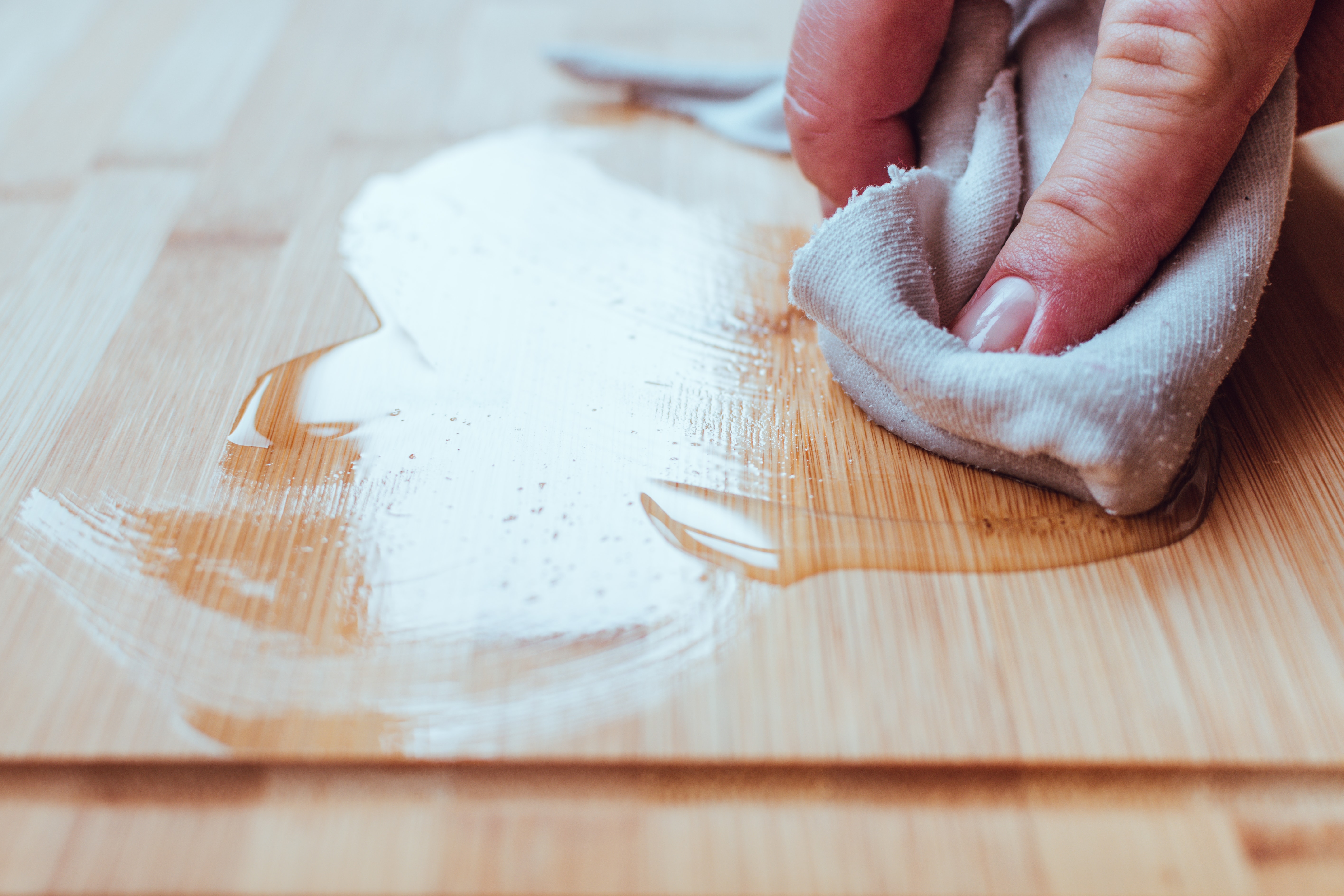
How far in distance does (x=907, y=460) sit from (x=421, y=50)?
Result: 52 cm

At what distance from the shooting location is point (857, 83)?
0.48 m

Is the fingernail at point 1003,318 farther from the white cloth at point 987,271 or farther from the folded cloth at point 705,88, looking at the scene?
the folded cloth at point 705,88

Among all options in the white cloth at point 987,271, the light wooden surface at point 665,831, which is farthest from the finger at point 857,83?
the light wooden surface at point 665,831

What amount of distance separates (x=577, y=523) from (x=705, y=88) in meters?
Answer: 0.38

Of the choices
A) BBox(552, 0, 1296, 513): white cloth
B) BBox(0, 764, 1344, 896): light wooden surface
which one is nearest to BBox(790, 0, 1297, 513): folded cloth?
BBox(552, 0, 1296, 513): white cloth

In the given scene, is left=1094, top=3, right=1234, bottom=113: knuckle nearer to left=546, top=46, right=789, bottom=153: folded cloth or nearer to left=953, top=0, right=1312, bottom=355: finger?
left=953, top=0, right=1312, bottom=355: finger

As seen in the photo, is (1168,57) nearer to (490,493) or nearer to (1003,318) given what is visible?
(1003,318)

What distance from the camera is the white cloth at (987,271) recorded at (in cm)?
36

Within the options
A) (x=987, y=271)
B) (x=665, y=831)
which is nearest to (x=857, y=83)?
(x=987, y=271)

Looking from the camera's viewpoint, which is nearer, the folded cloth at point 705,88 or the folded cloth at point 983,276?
the folded cloth at point 983,276

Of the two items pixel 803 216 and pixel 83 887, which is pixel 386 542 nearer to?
pixel 83 887

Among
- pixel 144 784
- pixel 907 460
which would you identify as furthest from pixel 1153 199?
pixel 144 784

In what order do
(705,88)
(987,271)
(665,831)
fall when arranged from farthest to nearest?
(705,88), (987,271), (665,831)

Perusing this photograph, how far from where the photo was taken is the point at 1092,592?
0.38 m
